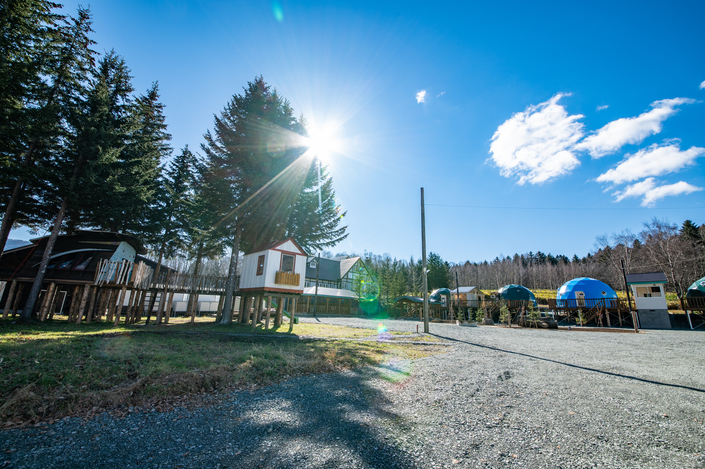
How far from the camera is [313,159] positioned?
2227cm

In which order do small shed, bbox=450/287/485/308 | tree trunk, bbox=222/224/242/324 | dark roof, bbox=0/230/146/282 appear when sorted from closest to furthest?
dark roof, bbox=0/230/146/282 → tree trunk, bbox=222/224/242/324 → small shed, bbox=450/287/485/308

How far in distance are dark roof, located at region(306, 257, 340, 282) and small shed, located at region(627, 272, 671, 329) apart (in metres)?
38.2

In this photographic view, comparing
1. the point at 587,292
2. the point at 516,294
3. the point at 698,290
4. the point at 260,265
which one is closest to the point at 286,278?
the point at 260,265

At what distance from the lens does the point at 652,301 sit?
87.5ft

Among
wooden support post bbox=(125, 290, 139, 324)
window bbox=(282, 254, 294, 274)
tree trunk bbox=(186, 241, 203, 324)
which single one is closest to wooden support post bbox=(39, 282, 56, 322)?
wooden support post bbox=(125, 290, 139, 324)

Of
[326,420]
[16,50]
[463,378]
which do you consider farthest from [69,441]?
[16,50]

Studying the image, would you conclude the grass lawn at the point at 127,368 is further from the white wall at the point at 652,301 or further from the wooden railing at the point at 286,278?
the white wall at the point at 652,301

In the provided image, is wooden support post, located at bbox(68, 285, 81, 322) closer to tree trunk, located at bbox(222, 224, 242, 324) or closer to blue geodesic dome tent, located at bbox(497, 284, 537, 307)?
tree trunk, located at bbox(222, 224, 242, 324)

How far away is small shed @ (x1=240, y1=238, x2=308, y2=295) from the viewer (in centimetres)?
1752

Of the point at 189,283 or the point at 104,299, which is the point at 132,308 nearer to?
the point at 104,299

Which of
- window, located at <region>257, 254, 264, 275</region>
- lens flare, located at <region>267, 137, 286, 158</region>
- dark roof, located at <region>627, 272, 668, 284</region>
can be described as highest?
lens flare, located at <region>267, 137, 286, 158</region>

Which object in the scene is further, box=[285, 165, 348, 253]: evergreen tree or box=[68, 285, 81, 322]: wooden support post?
box=[285, 165, 348, 253]: evergreen tree

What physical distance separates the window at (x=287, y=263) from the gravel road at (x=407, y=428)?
1147 centimetres

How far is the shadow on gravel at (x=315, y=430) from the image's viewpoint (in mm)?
3514
